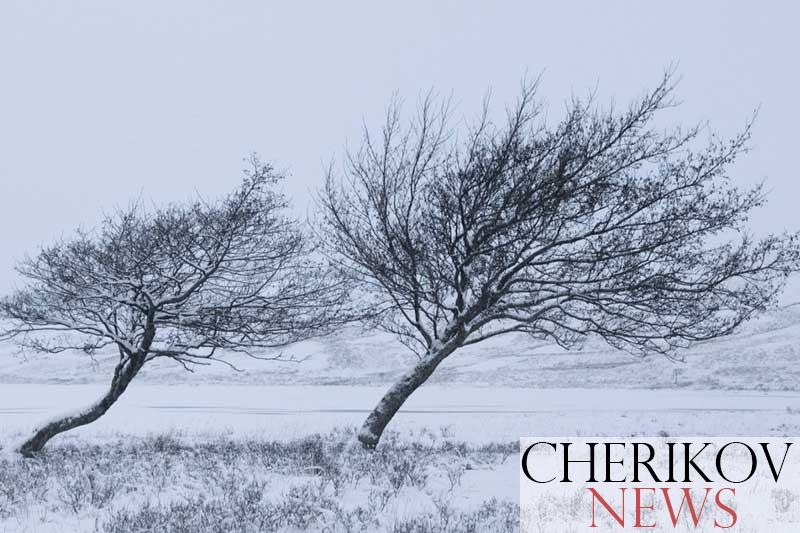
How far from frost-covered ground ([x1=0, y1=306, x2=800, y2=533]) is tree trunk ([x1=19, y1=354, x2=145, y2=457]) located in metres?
0.38

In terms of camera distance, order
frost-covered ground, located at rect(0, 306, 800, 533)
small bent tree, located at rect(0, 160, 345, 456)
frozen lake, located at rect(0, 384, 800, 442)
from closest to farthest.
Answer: frost-covered ground, located at rect(0, 306, 800, 533)
small bent tree, located at rect(0, 160, 345, 456)
frozen lake, located at rect(0, 384, 800, 442)

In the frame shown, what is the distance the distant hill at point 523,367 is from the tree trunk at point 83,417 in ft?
108

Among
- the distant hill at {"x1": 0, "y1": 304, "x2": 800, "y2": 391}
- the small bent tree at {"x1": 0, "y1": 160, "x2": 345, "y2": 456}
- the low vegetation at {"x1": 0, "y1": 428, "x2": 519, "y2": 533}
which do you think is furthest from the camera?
the distant hill at {"x1": 0, "y1": 304, "x2": 800, "y2": 391}

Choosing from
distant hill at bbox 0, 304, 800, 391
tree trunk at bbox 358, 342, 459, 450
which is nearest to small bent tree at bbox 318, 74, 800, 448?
tree trunk at bbox 358, 342, 459, 450

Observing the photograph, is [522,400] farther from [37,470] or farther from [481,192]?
[37,470]

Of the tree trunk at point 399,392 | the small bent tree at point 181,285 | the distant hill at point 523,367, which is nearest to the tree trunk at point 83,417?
the small bent tree at point 181,285

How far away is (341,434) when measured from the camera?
18.6 m

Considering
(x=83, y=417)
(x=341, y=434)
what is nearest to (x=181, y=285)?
(x=83, y=417)

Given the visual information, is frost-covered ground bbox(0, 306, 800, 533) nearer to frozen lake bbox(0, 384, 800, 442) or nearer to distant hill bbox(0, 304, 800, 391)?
frozen lake bbox(0, 384, 800, 442)

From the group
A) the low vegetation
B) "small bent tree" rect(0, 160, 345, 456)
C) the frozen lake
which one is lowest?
the low vegetation

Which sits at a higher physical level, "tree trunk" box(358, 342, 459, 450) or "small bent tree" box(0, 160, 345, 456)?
"small bent tree" box(0, 160, 345, 456)

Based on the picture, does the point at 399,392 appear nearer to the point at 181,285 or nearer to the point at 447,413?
the point at 181,285

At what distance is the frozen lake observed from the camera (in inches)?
845

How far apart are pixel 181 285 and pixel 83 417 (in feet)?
10.1
